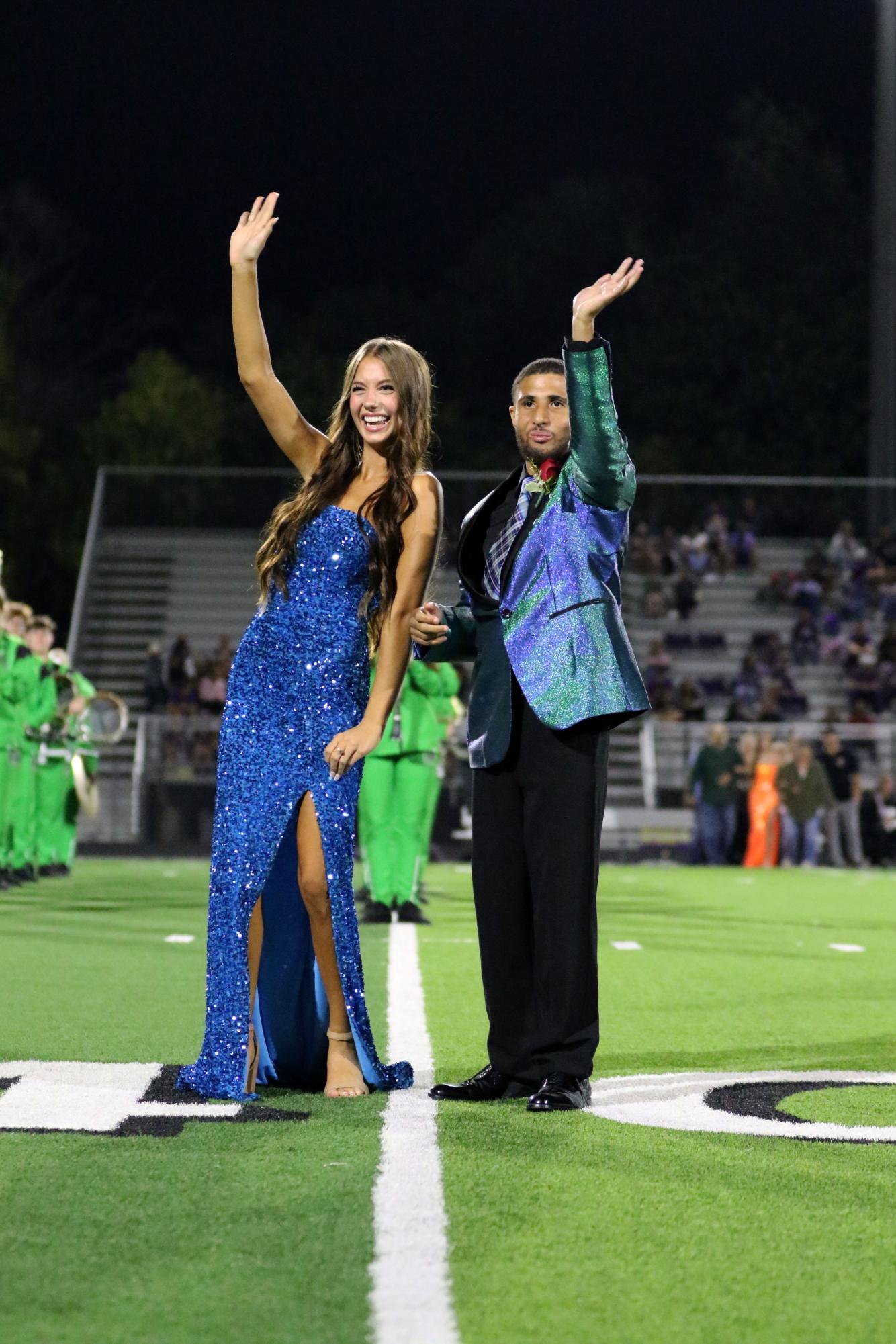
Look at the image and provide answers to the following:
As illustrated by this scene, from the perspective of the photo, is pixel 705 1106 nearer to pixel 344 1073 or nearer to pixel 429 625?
pixel 344 1073

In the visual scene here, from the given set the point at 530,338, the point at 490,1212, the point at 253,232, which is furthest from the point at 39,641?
the point at 530,338

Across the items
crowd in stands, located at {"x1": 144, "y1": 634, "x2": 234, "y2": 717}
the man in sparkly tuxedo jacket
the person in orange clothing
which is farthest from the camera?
crowd in stands, located at {"x1": 144, "y1": 634, "x2": 234, "y2": 717}

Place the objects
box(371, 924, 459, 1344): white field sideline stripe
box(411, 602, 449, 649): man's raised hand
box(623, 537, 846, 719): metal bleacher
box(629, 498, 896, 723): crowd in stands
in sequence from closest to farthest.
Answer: box(371, 924, 459, 1344): white field sideline stripe < box(411, 602, 449, 649): man's raised hand < box(629, 498, 896, 723): crowd in stands < box(623, 537, 846, 719): metal bleacher

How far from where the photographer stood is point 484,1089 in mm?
4797

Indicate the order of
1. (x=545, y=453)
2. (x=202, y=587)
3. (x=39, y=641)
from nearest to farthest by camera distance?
(x=545, y=453)
(x=39, y=641)
(x=202, y=587)

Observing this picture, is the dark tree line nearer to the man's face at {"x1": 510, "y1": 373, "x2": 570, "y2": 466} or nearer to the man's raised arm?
the man's face at {"x1": 510, "y1": 373, "x2": 570, "y2": 466}

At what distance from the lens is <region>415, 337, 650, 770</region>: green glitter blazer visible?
463 cm

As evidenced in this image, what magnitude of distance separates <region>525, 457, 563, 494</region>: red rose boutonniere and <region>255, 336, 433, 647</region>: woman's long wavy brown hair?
0.28 meters

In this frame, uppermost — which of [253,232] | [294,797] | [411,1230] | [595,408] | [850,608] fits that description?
[850,608]

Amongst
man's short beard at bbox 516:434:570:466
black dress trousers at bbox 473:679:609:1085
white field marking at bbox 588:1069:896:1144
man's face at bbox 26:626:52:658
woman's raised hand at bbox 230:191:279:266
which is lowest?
white field marking at bbox 588:1069:896:1144

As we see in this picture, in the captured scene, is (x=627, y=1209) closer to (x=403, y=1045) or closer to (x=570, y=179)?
(x=403, y=1045)

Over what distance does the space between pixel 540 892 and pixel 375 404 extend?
4.38ft

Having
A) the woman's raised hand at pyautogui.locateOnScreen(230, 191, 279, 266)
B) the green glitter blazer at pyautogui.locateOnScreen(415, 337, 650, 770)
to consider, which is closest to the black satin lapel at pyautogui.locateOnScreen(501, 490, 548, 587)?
the green glitter blazer at pyautogui.locateOnScreen(415, 337, 650, 770)

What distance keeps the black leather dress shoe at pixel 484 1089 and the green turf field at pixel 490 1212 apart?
14cm
